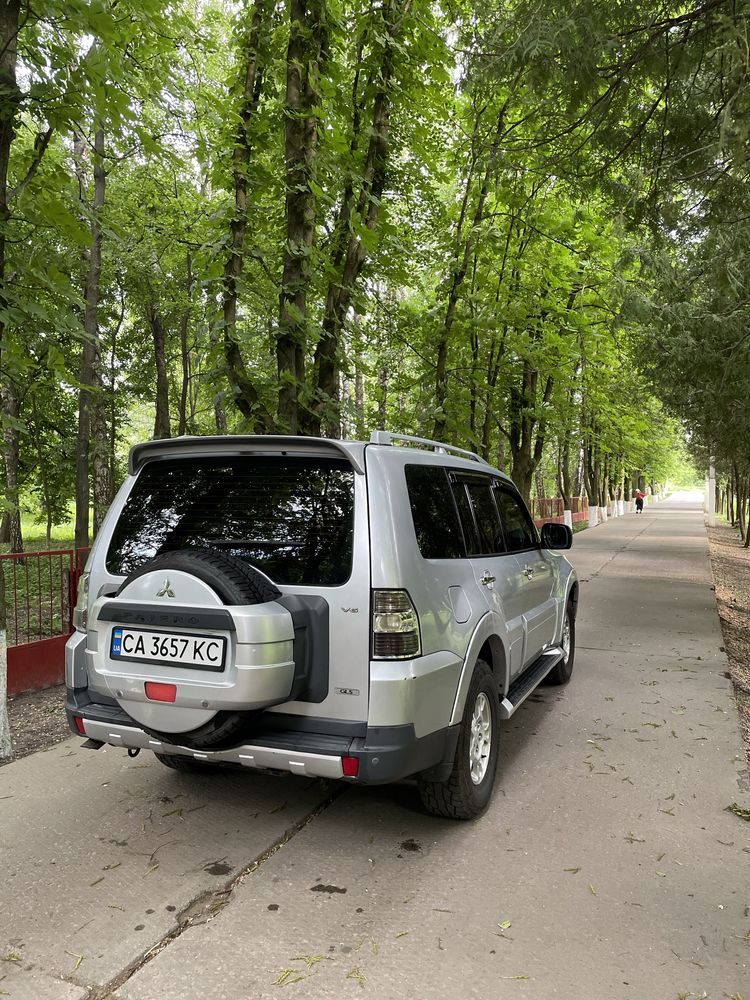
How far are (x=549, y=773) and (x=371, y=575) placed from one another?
90.1 inches

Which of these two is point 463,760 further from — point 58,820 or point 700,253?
Answer: point 700,253

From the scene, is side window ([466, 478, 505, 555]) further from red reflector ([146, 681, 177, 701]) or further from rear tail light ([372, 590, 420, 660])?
red reflector ([146, 681, 177, 701])

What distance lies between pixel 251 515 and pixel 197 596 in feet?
1.93

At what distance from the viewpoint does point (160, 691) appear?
290 centimetres

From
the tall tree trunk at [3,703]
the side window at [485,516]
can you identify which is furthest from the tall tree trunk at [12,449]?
the side window at [485,516]

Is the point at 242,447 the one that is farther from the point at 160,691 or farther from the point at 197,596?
the point at 160,691

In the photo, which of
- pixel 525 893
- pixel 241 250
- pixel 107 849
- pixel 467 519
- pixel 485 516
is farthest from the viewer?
pixel 241 250

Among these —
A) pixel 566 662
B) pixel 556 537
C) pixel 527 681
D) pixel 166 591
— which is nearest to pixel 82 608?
pixel 166 591

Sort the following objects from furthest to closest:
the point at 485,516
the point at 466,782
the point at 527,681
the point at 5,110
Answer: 1. the point at 527,681
2. the point at 485,516
3. the point at 5,110
4. the point at 466,782

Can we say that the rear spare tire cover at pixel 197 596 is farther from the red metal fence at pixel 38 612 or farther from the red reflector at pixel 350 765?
the red metal fence at pixel 38 612

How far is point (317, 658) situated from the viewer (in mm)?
2992

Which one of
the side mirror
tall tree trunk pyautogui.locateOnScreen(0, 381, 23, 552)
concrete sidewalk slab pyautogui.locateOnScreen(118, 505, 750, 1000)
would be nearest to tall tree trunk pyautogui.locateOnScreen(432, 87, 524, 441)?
the side mirror

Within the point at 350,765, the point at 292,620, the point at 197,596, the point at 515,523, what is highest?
the point at 515,523

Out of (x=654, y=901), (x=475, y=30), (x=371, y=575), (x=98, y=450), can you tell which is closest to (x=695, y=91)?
(x=475, y=30)
